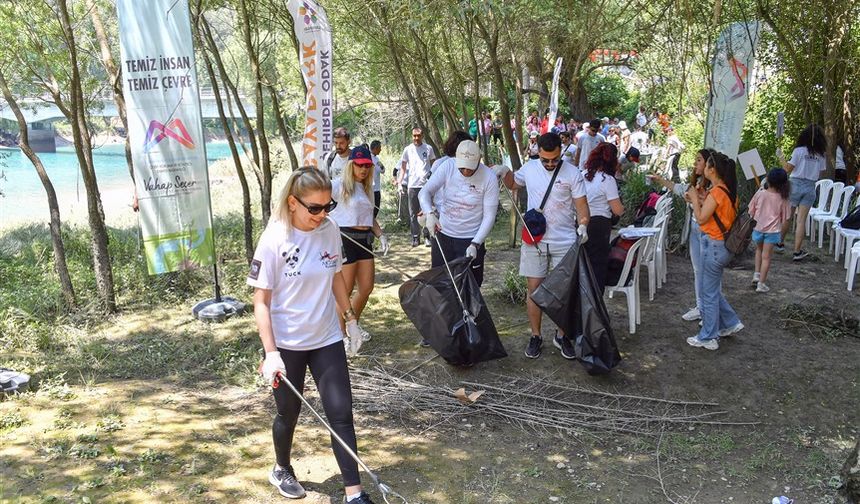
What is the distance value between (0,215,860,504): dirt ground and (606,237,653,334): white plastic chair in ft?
0.51

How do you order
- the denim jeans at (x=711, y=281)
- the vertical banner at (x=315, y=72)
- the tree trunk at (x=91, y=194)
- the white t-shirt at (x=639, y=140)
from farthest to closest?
the white t-shirt at (x=639, y=140), the vertical banner at (x=315, y=72), the tree trunk at (x=91, y=194), the denim jeans at (x=711, y=281)

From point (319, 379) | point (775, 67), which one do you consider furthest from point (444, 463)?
point (775, 67)

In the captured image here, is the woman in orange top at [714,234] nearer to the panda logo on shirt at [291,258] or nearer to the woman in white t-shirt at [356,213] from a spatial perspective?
the woman in white t-shirt at [356,213]

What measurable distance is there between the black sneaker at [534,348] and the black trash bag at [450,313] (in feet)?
1.64

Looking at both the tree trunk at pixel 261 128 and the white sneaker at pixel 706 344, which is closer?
the white sneaker at pixel 706 344

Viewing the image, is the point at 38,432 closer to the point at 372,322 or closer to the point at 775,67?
the point at 372,322

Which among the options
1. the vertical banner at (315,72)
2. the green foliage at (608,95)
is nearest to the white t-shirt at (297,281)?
the vertical banner at (315,72)

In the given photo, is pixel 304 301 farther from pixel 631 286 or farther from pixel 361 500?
pixel 631 286

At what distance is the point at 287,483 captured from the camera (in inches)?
131

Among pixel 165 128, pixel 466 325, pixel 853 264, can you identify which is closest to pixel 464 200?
pixel 466 325

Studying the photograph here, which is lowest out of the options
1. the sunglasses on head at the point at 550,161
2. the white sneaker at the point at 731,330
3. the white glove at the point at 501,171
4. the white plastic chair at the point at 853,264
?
the white sneaker at the point at 731,330

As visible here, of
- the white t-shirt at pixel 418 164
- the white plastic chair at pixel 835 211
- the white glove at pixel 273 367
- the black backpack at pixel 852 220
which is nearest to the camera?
the white glove at pixel 273 367

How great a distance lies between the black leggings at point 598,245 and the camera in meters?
5.15

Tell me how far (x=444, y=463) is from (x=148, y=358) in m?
2.90
